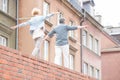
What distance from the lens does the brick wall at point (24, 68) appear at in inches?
302

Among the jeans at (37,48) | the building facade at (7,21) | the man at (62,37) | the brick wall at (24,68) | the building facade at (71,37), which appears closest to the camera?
the brick wall at (24,68)

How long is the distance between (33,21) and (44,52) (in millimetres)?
16873

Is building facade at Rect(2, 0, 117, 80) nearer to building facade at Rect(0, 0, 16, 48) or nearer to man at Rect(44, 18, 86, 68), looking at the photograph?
building facade at Rect(0, 0, 16, 48)

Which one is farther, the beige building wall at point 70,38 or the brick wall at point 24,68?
the beige building wall at point 70,38

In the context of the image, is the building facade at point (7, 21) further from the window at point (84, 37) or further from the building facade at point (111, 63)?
the building facade at point (111, 63)

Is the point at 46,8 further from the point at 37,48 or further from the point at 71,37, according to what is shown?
the point at 37,48

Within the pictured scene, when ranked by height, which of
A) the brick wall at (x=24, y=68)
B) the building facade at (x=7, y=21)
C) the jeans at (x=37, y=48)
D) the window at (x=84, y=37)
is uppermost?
the window at (x=84, y=37)

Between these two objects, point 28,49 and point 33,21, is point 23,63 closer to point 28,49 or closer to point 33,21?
point 33,21

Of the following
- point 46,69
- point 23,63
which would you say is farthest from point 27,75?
point 46,69

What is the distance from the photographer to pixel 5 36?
87.4 feet

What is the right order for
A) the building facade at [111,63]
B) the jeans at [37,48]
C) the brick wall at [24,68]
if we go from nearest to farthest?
the brick wall at [24,68] → the jeans at [37,48] → the building facade at [111,63]

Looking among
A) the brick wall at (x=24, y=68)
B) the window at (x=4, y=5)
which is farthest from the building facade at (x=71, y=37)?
the brick wall at (x=24, y=68)

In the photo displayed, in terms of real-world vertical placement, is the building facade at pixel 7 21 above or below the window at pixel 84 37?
below

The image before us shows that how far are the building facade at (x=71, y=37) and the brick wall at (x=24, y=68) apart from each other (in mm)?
14160
